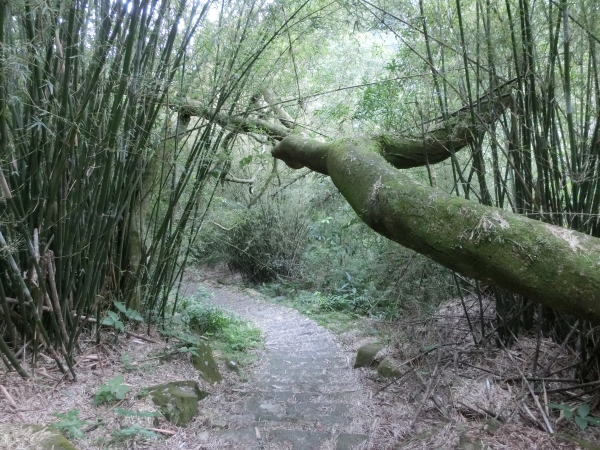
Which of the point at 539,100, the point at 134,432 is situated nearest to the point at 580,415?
the point at 539,100

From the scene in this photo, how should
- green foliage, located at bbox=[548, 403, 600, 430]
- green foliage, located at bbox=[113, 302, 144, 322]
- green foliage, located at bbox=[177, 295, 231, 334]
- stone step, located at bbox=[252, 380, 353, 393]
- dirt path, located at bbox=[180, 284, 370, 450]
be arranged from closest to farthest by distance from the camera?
green foliage, located at bbox=[548, 403, 600, 430]
dirt path, located at bbox=[180, 284, 370, 450]
green foliage, located at bbox=[113, 302, 144, 322]
stone step, located at bbox=[252, 380, 353, 393]
green foliage, located at bbox=[177, 295, 231, 334]

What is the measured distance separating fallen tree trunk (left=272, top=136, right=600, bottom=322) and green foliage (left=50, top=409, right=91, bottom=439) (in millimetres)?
1457

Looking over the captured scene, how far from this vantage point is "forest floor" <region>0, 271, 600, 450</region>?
6.30 ft

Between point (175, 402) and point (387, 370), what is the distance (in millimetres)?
1614

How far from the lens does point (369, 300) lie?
20.8ft

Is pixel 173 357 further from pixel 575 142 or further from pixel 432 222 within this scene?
pixel 575 142

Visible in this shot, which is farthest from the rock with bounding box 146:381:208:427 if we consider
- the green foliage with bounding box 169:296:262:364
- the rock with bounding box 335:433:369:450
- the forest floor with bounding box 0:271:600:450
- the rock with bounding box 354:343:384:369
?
the rock with bounding box 354:343:384:369

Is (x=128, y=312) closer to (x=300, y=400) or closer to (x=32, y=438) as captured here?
A: (x=300, y=400)

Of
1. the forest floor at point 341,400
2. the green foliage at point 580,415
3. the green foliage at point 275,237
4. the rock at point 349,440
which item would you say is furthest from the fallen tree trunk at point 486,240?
the green foliage at point 275,237

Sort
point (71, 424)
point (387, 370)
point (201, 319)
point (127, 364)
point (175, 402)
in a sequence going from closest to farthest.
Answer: point (71, 424)
point (175, 402)
point (127, 364)
point (387, 370)
point (201, 319)

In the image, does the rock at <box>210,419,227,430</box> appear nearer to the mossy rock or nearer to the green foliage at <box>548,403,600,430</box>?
the mossy rock

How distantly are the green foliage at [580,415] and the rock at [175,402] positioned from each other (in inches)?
69.3

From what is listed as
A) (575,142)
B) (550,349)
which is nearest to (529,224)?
(575,142)

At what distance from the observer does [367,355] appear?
3844mm
